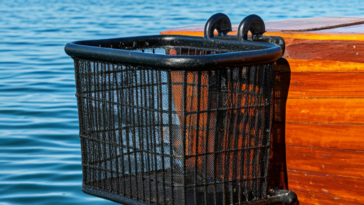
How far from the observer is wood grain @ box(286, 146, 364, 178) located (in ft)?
7.90

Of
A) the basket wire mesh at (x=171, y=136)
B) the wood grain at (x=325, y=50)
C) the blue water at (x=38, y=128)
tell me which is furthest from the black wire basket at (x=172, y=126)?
the blue water at (x=38, y=128)

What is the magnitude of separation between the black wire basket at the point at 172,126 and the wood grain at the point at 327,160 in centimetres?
20

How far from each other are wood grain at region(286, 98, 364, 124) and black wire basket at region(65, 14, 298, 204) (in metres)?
0.19

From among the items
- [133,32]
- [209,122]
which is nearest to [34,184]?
[209,122]

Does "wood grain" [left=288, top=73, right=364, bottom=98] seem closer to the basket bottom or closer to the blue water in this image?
the basket bottom

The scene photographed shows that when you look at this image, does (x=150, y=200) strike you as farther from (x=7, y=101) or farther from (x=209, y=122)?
(x=7, y=101)

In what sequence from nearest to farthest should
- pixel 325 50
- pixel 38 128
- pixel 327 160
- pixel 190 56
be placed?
pixel 190 56, pixel 325 50, pixel 327 160, pixel 38 128

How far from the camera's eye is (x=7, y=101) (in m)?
6.67

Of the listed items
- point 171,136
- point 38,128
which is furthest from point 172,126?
point 38,128

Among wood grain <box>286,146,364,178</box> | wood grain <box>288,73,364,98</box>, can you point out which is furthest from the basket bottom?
wood grain <box>288,73,364,98</box>

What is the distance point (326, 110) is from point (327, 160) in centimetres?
23

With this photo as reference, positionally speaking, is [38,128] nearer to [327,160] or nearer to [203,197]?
[203,197]

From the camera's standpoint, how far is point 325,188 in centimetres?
252

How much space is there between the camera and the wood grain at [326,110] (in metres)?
2.35
